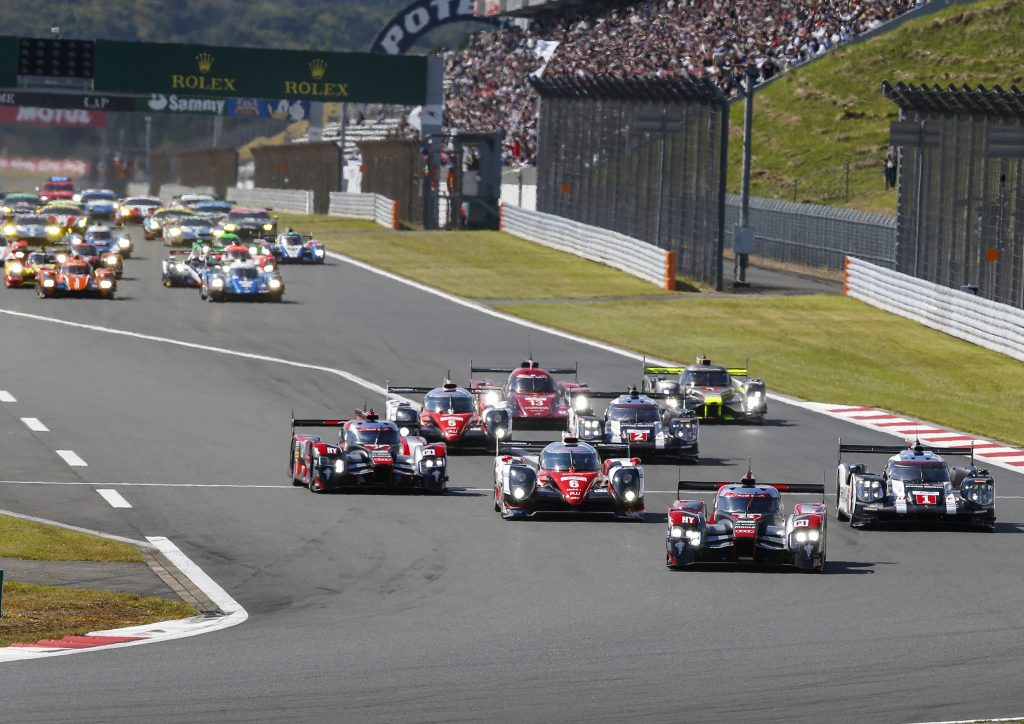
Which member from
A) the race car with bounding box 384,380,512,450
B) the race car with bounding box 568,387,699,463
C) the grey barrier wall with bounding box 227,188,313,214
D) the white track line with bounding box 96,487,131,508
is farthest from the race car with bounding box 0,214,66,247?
the white track line with bounding box 96,487,131,508

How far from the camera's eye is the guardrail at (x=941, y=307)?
53719 mm

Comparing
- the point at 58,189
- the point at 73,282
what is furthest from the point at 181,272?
the point at 58,189

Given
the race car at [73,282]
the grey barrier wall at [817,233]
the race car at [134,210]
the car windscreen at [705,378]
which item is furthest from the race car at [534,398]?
the race car at [134,210]

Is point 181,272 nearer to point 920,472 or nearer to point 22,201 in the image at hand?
point 22,201

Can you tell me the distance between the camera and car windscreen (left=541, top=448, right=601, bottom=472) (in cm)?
3031

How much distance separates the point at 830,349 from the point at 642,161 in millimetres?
22611

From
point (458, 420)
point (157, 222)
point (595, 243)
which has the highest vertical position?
point (157, 222)

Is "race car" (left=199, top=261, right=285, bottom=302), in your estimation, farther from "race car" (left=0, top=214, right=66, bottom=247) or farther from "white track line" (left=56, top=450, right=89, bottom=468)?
"white track line" (left=56, top=450, right=89, bottom=468)

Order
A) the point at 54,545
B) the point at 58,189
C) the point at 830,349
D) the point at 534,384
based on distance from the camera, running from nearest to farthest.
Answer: the point at 54,545
the point at 534,384
the point at 830,349
the point at 58,189

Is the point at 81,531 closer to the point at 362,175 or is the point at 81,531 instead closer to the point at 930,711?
the point at 930,711

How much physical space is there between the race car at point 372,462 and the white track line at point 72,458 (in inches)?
179

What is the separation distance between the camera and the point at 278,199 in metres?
114

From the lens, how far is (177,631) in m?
21.3

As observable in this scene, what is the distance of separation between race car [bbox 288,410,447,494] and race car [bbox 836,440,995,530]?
7.12 m
